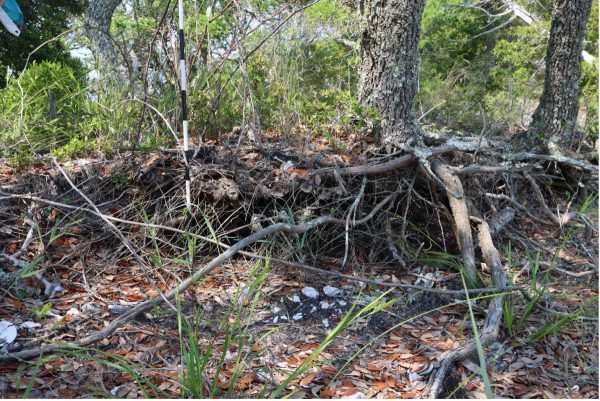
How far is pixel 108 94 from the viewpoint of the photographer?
3850 mm

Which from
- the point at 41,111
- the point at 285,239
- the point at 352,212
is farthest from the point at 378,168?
the point at 41,111

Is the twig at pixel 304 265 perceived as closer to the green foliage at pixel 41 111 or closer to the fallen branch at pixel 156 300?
the fallen branch at pixel 156 300

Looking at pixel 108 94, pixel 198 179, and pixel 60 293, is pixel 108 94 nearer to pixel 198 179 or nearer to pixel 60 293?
pixel 198 179

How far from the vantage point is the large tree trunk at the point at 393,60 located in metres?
A: 3.87

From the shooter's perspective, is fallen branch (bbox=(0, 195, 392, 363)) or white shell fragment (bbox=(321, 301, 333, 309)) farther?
white shell fragment (bbox=(321, 301, 333, 309))

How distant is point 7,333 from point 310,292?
59.9 inches

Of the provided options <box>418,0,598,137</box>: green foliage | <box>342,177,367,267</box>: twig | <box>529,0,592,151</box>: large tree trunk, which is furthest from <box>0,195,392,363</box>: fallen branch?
<box>529,0,592,151</box>: large tree trunk

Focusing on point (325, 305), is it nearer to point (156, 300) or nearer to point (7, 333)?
point (156, 300)

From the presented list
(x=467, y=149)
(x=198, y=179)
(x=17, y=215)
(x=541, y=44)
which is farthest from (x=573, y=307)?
(x=541, y=44)

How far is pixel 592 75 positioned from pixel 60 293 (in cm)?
855

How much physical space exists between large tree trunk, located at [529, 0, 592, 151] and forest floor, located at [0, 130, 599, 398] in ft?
4.34

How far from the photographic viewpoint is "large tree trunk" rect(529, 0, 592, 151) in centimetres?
479

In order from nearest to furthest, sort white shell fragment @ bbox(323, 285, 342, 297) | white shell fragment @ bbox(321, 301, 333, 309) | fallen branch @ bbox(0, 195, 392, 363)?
1. fallen branch @ bbox(0, 195, 392, 363)
2. white shell fragment @ bbox(321, 301, 333, 309)
3. white shell fragment @ bbox(323, 285, 342, 297)

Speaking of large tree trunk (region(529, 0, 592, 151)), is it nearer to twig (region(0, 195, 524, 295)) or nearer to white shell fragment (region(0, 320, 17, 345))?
twig (region(0, 195, 524, 295))
